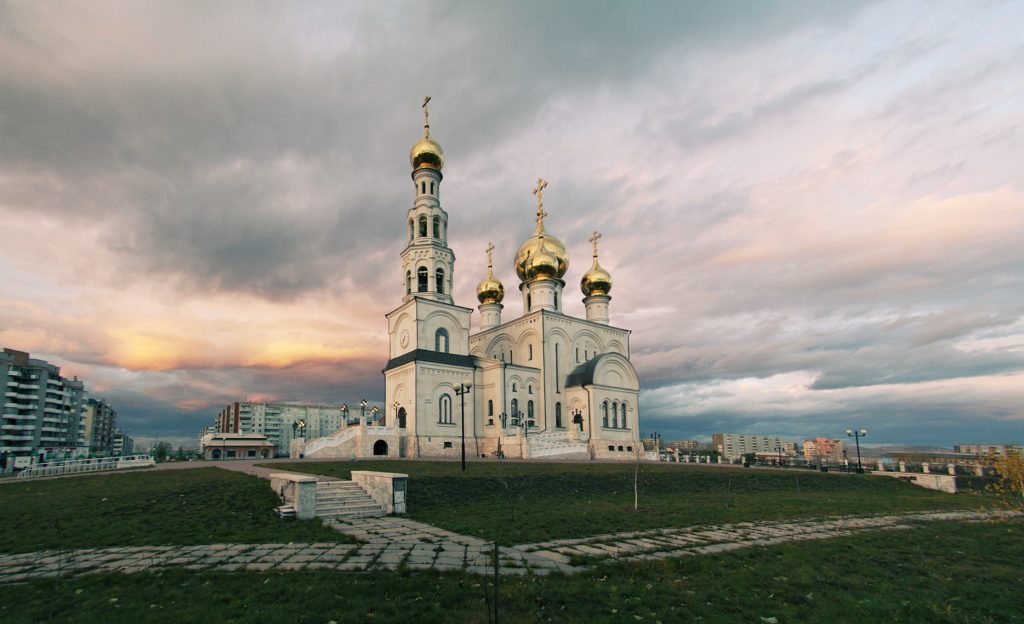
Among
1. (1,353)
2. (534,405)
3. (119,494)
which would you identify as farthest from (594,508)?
(1,353)

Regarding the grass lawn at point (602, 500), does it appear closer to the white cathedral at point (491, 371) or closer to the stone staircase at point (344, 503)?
the stone staircase at point (344, 503)

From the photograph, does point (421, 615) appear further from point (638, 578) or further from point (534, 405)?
point (534, 405)

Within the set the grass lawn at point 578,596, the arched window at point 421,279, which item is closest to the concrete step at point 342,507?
the grass lawn at point 578,596

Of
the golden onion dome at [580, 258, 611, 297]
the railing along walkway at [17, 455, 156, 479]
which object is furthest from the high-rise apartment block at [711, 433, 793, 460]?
the railing along walkway at [17, 455, 156, 479]

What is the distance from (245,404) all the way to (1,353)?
74138 millimetres

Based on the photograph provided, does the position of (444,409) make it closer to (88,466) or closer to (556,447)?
(556,447)

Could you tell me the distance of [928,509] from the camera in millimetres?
20531

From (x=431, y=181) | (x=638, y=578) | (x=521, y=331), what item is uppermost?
(x=431, y=181)

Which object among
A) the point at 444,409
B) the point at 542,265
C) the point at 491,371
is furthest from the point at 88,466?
the point at 542,265

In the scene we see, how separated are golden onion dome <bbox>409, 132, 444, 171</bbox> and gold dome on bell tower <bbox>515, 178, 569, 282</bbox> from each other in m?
13.3

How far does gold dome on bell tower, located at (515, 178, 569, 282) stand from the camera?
57.0 m

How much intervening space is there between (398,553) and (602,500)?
1160 cm

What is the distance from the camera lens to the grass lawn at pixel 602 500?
1398cm

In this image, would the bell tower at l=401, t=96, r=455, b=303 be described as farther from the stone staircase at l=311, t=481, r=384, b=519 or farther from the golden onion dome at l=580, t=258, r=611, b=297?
the stone staircase at l=311, t=481, r=384, b=519
